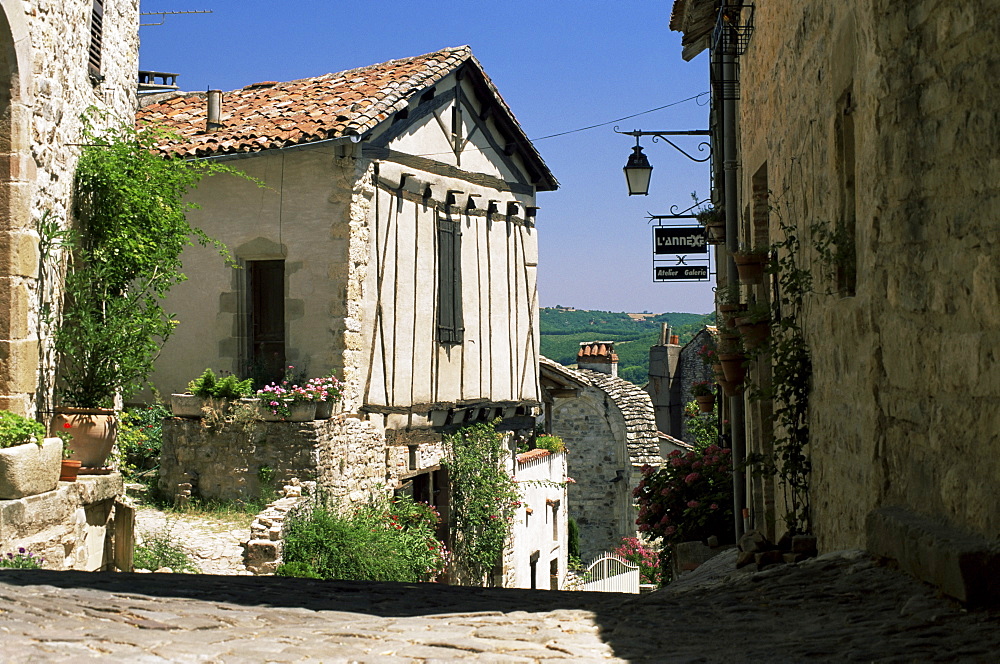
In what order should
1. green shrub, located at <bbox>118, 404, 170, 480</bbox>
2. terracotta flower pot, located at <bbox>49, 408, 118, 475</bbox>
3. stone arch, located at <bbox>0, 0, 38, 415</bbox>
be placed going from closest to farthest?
stone arch, located at <bbox>0, 0, 38, 415</bbox> < terracotta flower pot, located at <bbox>49, 408, 118, 475</bbox> < green shrub, located at <bbox>118, 404, 170, 480</bbox>

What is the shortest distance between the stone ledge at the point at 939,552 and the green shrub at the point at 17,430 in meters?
5.05

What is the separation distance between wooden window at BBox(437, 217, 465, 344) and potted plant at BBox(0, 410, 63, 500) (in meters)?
6.54

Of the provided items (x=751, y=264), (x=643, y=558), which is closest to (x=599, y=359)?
(x=643, y=558)

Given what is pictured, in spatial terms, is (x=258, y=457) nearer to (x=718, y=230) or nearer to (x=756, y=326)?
(x=718, y=230)

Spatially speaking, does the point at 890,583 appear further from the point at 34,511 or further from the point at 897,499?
the point at 34,511

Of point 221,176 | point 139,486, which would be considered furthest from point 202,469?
point 221,176

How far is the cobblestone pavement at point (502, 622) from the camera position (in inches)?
123

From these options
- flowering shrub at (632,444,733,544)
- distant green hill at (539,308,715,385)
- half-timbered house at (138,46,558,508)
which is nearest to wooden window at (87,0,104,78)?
half-timbered house at (138,46,558,508)

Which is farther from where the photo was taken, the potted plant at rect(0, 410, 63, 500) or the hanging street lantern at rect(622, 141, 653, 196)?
the hanging street lantern at rect(622, 141, 653, 196)

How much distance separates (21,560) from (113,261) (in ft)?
7.85

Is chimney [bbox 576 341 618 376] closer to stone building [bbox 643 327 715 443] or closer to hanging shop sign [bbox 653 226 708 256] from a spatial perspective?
stone building [bbox 643 327 715 443]

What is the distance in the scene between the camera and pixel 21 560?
632 cm

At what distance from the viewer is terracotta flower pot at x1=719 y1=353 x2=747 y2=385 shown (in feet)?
23.6

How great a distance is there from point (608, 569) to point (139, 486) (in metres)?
11.9
